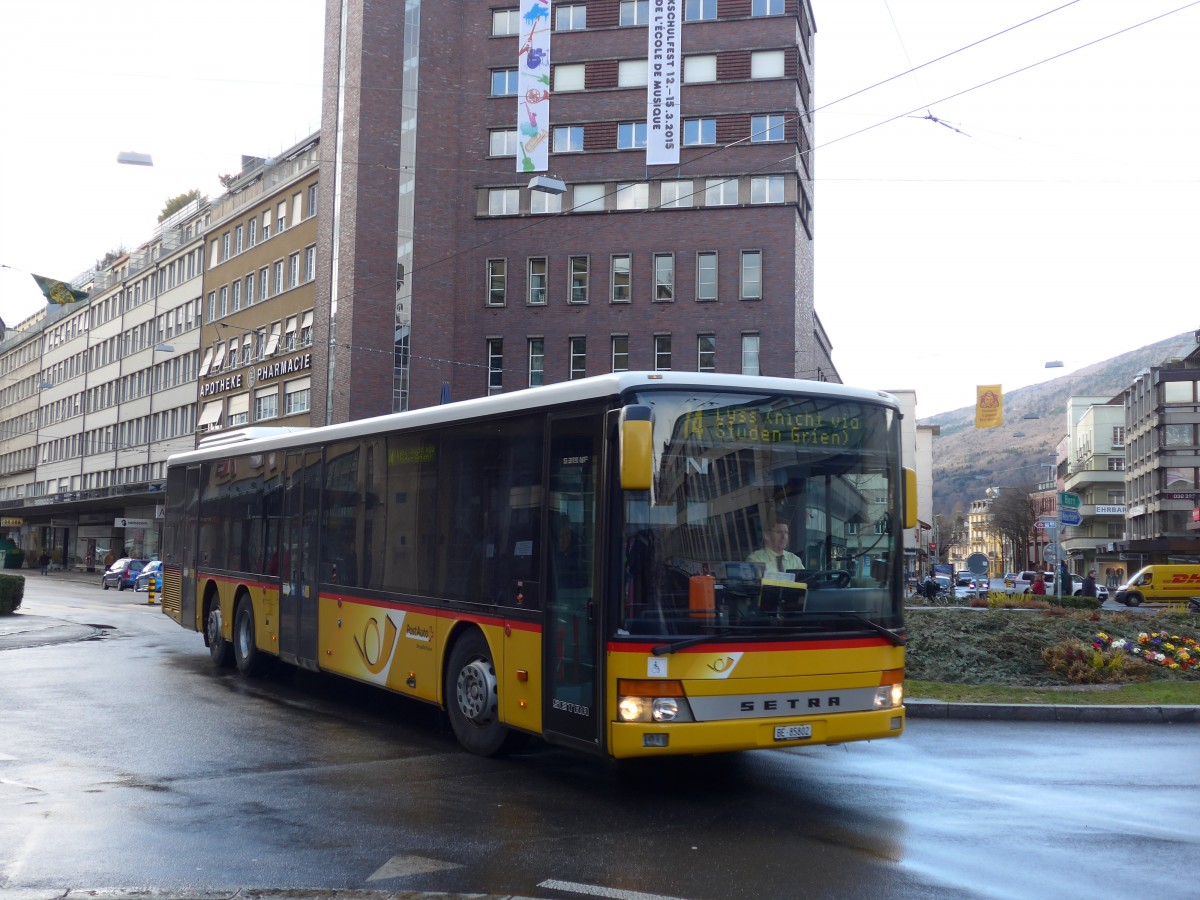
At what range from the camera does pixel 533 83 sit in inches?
1794

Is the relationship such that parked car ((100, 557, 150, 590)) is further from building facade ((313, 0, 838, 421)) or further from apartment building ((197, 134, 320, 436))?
building facade ((313, 0, 838, 421))

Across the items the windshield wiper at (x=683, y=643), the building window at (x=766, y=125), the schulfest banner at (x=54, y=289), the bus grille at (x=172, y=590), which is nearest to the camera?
the windshield wiper at (x=683, y=643)

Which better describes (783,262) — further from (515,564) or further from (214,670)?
(515,564)

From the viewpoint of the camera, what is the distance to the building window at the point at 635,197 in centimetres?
5419

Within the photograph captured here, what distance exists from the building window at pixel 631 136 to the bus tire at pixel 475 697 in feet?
152

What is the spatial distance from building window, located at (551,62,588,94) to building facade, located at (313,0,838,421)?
9cm

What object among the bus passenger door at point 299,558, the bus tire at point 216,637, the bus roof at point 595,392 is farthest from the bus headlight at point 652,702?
the bus tire at point 216,637

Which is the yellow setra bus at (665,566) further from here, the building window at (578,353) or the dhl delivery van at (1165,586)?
the dhl delivery van at (1165,586)

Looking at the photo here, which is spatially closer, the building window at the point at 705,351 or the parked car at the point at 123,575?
the building window at the point at 705,351

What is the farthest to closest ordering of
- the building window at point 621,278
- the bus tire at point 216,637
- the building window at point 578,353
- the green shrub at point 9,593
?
the building window at point 578,353 < the building window at point 621,278 < the green shrub at point 9,593 < the bus tire at point 216,637

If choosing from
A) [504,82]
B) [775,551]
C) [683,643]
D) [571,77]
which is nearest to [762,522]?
[775,551]

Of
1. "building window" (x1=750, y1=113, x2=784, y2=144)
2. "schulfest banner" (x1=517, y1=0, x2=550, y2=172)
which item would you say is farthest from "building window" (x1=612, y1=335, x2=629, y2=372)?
"schulfest banner" (x1=517, y1=0, x2=550, y2=172)

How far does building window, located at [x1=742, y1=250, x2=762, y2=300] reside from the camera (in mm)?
52844

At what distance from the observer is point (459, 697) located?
1030 cm
